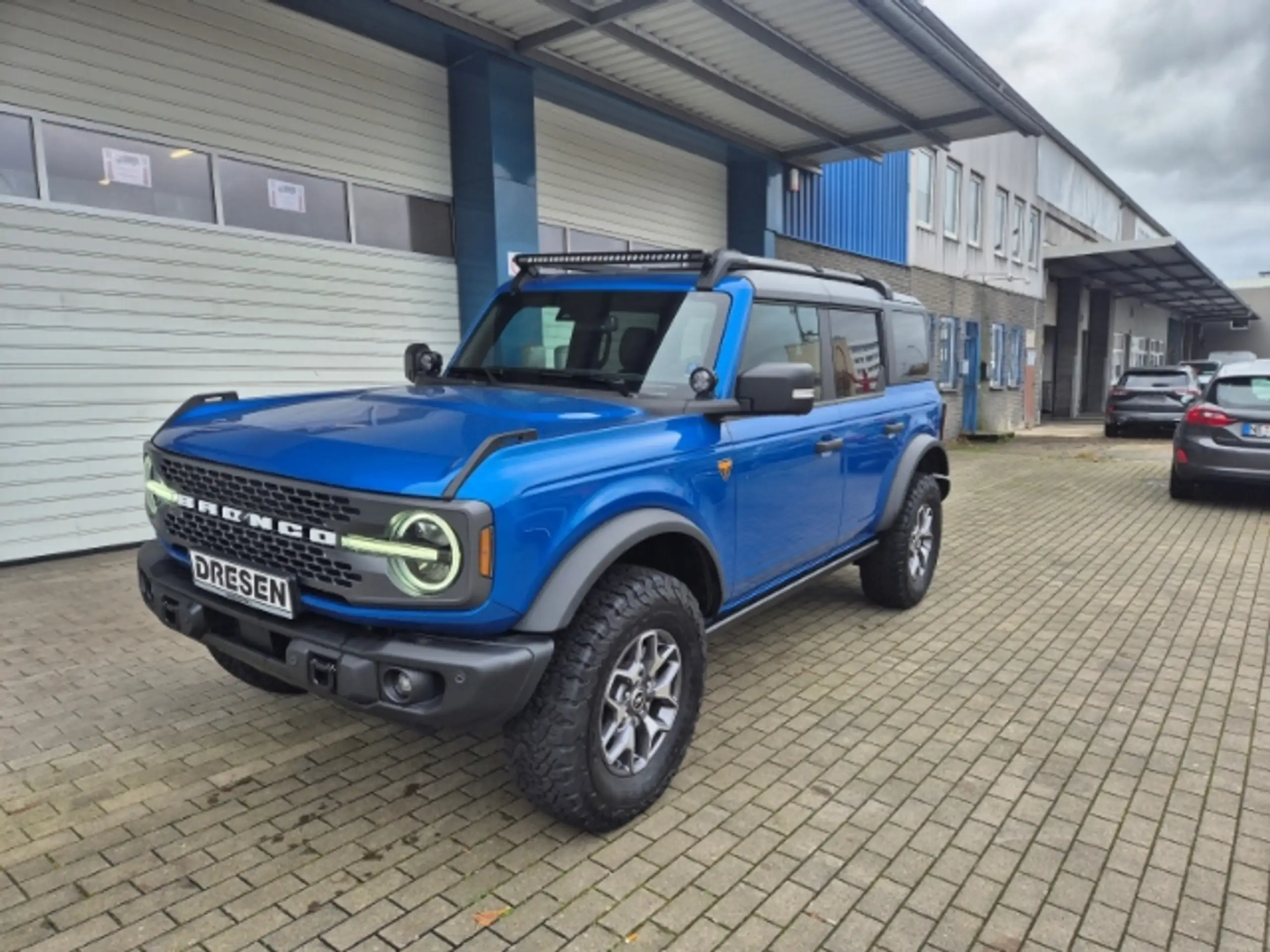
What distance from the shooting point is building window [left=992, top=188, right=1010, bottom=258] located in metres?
20.7

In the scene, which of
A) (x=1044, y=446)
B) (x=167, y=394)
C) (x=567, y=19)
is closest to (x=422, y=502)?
(x=167, y=394)

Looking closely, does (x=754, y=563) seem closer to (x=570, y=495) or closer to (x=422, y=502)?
(x=570, y=495)

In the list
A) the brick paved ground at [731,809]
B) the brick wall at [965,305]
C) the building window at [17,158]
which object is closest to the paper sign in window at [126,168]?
the building window at [17,158]

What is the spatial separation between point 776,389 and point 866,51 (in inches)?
274

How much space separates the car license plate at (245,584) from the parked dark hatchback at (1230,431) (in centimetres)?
979

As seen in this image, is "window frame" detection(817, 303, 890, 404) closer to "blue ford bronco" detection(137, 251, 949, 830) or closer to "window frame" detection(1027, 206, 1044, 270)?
"blue ford bronco" detection(137, 251, 949, 830)

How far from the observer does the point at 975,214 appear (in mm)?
19609

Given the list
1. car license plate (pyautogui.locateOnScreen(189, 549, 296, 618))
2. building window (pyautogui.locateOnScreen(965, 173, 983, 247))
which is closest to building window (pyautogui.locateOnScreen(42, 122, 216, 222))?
car license plate (pyautogui.locateOnScreen(189, 549, 296, 618))

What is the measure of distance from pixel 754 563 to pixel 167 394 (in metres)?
5.66

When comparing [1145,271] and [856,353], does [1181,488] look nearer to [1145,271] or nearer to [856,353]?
[856,353]

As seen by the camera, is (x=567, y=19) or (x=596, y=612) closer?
(x=596, y=612)

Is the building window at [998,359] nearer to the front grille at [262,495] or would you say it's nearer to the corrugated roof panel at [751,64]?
the corrugated roof panel at [751,64]

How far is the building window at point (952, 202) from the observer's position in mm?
18062

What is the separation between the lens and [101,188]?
640cm
